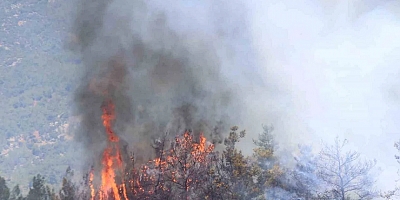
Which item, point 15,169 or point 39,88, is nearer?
point 15,169

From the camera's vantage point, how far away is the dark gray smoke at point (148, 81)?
31953 millimetres

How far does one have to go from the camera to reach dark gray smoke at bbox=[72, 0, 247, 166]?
32.0 meters

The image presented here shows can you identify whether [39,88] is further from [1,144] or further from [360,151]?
Result: [360,151]

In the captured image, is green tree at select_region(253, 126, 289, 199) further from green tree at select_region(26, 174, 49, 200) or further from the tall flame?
green tree at select_region(26, 174, 49, 200)

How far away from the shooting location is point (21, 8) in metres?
A: 51.4

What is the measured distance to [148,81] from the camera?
3269cm

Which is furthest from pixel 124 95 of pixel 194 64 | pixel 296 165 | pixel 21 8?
pixel 21 8

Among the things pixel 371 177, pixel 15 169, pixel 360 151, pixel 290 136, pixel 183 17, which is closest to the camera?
pixel 371 177

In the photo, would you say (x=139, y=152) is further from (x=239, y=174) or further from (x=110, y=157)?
(x=239, y=174)

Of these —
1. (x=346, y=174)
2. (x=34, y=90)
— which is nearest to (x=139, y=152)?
(x=346, y=174)

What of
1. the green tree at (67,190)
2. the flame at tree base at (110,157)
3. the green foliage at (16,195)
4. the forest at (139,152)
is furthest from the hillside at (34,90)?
the flame at tree base at (110,157)

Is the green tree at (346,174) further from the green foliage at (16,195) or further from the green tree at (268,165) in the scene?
the green foliage at (16,195)

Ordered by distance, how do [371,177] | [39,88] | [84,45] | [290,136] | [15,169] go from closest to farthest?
[371,177], [290,136], [84,45], [15,169], [39,88]

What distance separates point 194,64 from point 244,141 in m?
4.93
